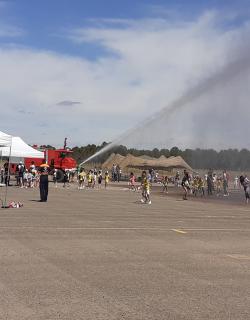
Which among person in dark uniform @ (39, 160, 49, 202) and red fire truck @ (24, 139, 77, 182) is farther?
red fire truck @ (24, 139, 77, 182)

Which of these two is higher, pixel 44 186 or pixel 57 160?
pixel 57 160

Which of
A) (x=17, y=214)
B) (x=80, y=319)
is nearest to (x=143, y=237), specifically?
(x=17, y=214)

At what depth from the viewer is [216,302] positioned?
7.23 metres

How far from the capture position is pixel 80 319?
625 cm

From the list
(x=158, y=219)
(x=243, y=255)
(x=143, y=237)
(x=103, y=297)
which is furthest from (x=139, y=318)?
(x=158, y=219)

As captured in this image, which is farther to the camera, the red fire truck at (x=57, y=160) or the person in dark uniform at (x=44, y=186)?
the red fire truck at (x=57, y=160)

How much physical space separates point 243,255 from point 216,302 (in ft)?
13.8

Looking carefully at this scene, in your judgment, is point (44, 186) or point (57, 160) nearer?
point (44, 186)

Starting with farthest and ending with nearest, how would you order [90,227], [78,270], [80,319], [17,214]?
[17,214], [90,227], [78,270], [80,319]

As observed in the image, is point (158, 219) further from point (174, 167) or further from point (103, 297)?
point (174, 167)

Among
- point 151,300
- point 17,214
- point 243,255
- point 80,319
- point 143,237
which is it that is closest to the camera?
point 80,319

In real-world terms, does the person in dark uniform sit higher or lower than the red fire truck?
lower

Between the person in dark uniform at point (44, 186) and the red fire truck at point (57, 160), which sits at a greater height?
the red fire truck at point (57, 160)

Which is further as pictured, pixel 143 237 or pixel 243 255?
pixel 143 237
